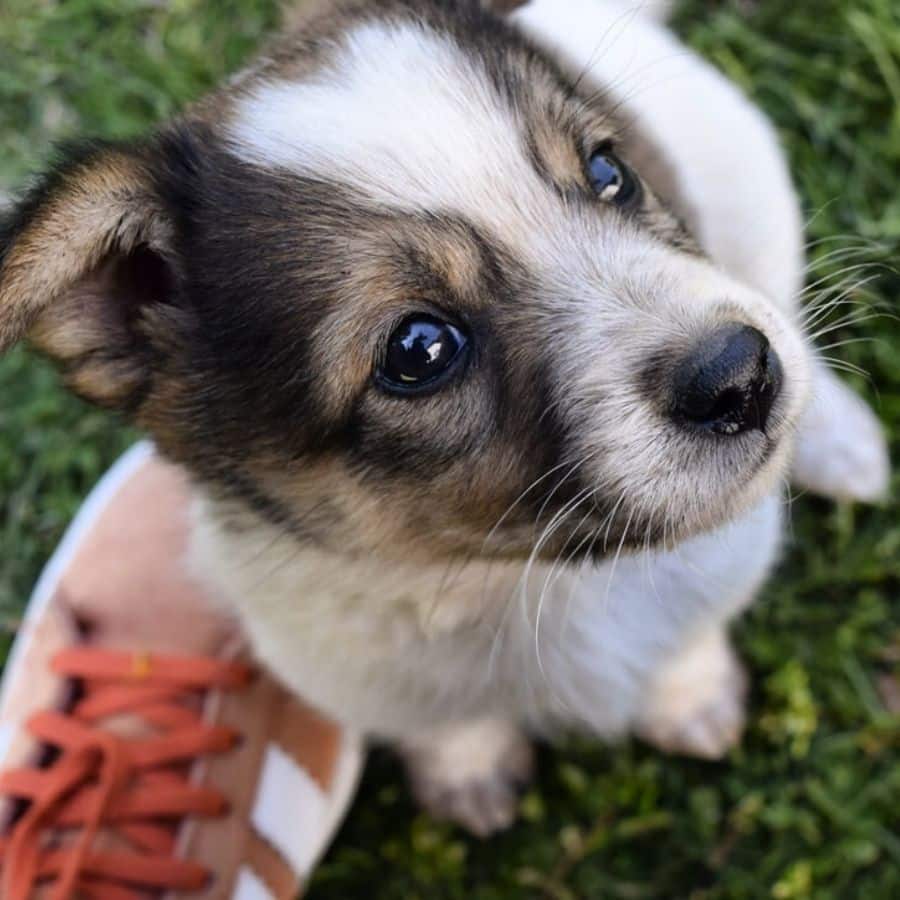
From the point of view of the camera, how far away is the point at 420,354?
221 centimetres

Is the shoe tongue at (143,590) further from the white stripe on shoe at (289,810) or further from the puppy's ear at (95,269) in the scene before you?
the puppy's ear at (95,269)

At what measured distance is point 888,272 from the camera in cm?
383

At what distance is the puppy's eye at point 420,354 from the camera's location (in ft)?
7.21

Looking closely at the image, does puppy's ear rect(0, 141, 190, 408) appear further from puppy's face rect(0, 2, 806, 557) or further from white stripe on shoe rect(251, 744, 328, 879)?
white stripe on shoe rect(251, 744, 328, 879)

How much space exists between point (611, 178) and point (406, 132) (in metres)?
0.56

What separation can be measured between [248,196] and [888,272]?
2418 mm

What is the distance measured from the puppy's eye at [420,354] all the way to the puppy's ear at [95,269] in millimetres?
549

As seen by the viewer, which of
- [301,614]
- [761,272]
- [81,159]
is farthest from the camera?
[761,272]

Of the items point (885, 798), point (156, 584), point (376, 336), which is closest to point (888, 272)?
point (885, 798)

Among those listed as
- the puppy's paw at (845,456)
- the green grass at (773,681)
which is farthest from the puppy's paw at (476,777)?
the puppy's paw at (845,456)

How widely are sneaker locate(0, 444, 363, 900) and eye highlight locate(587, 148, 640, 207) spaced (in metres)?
1.57

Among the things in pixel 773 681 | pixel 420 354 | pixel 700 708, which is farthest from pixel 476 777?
pixel 420 354

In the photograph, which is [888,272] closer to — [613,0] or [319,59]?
[613,0]

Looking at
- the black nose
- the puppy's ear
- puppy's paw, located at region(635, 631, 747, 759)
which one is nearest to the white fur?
puppy's paw, located at region(635, 631, 747, 759)
